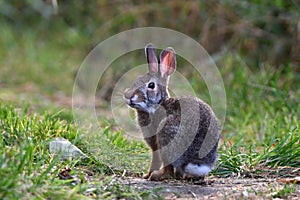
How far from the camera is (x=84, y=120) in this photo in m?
5.84

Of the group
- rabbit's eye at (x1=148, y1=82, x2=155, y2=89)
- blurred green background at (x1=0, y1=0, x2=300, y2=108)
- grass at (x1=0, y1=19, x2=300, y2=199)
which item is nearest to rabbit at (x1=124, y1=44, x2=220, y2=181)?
rabbit's eye at (x1=148, y1=82, x2=155, y2=89)

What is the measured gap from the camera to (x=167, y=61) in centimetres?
502

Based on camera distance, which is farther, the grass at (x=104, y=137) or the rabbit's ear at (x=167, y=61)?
the rabbit's ear at (x=167, y=61)

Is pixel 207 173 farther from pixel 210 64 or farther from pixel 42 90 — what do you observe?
pixel 42 90

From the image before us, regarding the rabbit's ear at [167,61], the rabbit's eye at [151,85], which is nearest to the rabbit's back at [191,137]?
the rabbit's eye at [151,85]

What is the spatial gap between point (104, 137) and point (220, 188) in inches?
48.0

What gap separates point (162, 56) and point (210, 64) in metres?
3.45

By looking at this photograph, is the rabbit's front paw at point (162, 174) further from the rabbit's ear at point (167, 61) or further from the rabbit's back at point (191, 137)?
the rabbit's ear at point (167, 61)

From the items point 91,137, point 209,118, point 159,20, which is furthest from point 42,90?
point 209,118

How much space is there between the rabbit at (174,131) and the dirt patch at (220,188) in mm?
118

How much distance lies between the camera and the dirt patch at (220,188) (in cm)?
408

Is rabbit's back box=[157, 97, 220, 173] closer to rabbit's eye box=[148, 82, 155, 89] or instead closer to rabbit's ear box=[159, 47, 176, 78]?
rabbit's eye box=[148, 82, 155, 89]

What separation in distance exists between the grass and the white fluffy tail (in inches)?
12.7

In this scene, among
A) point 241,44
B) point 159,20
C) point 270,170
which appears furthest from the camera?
point 159,20
